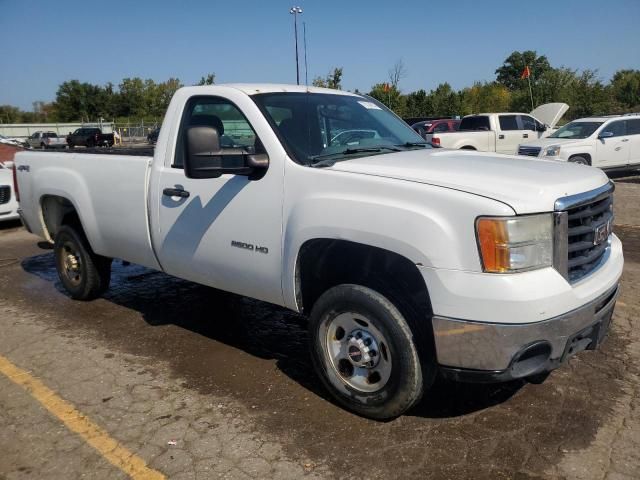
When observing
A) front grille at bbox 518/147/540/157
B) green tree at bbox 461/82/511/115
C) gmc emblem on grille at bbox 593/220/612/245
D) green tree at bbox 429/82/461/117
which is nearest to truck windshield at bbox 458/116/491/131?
front grille at bbox 518/147/540/157

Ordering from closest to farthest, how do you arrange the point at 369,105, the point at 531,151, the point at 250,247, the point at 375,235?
1. the point at 375,235
2. the point at 250,247
3. the point at 369,105
4. the point at 531,151

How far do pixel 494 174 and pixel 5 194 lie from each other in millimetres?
9655

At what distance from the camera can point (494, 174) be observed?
3.00 metres

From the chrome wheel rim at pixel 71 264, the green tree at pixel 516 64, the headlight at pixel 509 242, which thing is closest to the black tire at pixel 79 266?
the chrome wheel rim at pixel 71 264

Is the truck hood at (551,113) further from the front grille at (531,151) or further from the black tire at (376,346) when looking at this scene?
the black tire at (376,346)

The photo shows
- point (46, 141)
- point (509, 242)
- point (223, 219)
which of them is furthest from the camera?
point (46, 141)

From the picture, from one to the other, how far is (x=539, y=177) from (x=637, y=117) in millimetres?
14654

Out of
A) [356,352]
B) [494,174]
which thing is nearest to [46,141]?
[356,352]

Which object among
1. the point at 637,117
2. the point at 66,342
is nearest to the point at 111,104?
the point at 637,117

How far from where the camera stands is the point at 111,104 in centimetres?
7231

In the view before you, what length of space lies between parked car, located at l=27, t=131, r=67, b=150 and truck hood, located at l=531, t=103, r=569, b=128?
1272 inches

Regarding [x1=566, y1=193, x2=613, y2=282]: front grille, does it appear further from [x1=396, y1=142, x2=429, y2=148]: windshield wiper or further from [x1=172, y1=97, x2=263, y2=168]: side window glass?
[x1=172, y1=97, x2=263, y2=168]: side window glass

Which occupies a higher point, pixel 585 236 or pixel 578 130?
pixel 578 130

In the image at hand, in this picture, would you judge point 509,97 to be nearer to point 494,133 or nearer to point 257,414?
point 494,133
